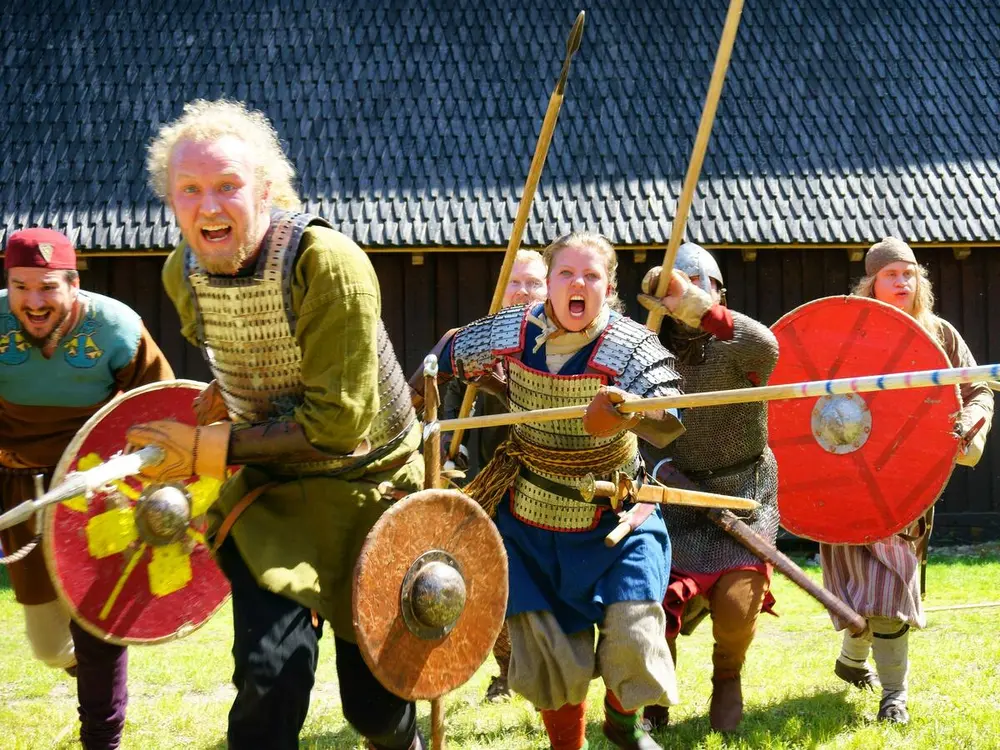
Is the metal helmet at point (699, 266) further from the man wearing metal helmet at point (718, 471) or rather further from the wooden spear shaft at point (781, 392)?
the wooden spear shaft at point (781, 392)

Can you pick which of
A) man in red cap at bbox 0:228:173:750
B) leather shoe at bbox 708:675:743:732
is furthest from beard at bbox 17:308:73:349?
leather shoe at bbox 708:675:743:732

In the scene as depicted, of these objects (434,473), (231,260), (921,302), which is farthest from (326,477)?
(921,302)

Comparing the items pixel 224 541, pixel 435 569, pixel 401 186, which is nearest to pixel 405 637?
pixel 435 569

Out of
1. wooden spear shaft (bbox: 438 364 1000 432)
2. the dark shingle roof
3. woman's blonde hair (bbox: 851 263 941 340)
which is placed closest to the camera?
wooden spear shaft (bbox: 438 364 1000 432)

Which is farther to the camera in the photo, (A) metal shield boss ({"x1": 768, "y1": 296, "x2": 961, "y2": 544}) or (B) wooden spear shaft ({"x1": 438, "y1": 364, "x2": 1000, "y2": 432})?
(A) metal shield boss ({"x1": 768, "y1": 296, "x2": 961, "y2": 544})

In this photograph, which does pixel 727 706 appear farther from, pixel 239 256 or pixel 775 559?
pixel 239 256

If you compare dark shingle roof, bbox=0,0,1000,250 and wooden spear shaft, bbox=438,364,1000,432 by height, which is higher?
dark shingle roof, bbox=0,0,1000,250

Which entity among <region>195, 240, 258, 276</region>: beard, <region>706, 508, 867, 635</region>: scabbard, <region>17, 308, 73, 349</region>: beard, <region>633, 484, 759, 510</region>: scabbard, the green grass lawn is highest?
<region>195, 240, 258, 276</region>: beard

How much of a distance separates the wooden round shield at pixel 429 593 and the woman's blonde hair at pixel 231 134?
802mm

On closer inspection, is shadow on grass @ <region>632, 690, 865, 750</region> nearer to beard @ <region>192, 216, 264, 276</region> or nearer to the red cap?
beard @ <region>192, 216, 264, 276</region>

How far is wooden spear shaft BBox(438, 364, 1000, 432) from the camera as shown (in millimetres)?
2713

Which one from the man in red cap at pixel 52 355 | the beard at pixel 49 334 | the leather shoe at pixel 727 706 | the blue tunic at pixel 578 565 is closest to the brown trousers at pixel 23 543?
the man in red cap at pixel 52 355

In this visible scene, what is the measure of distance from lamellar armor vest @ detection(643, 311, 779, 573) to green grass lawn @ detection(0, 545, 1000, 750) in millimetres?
614

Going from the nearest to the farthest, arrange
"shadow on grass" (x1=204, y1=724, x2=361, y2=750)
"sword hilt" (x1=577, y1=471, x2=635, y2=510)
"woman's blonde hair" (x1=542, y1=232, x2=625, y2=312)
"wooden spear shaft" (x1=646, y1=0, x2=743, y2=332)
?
"wooden spear shaft" (x1=646, y1=0, x2=743, y2=332) < "sword hilt" (x1=577, y1=471, x2=635, y2=510) < "woman's blonde hair" (x1=542, y1=232, x2=625, y2=312) < "shadow on grass" (x1=204, y1=724, x2=361, y2=750)
